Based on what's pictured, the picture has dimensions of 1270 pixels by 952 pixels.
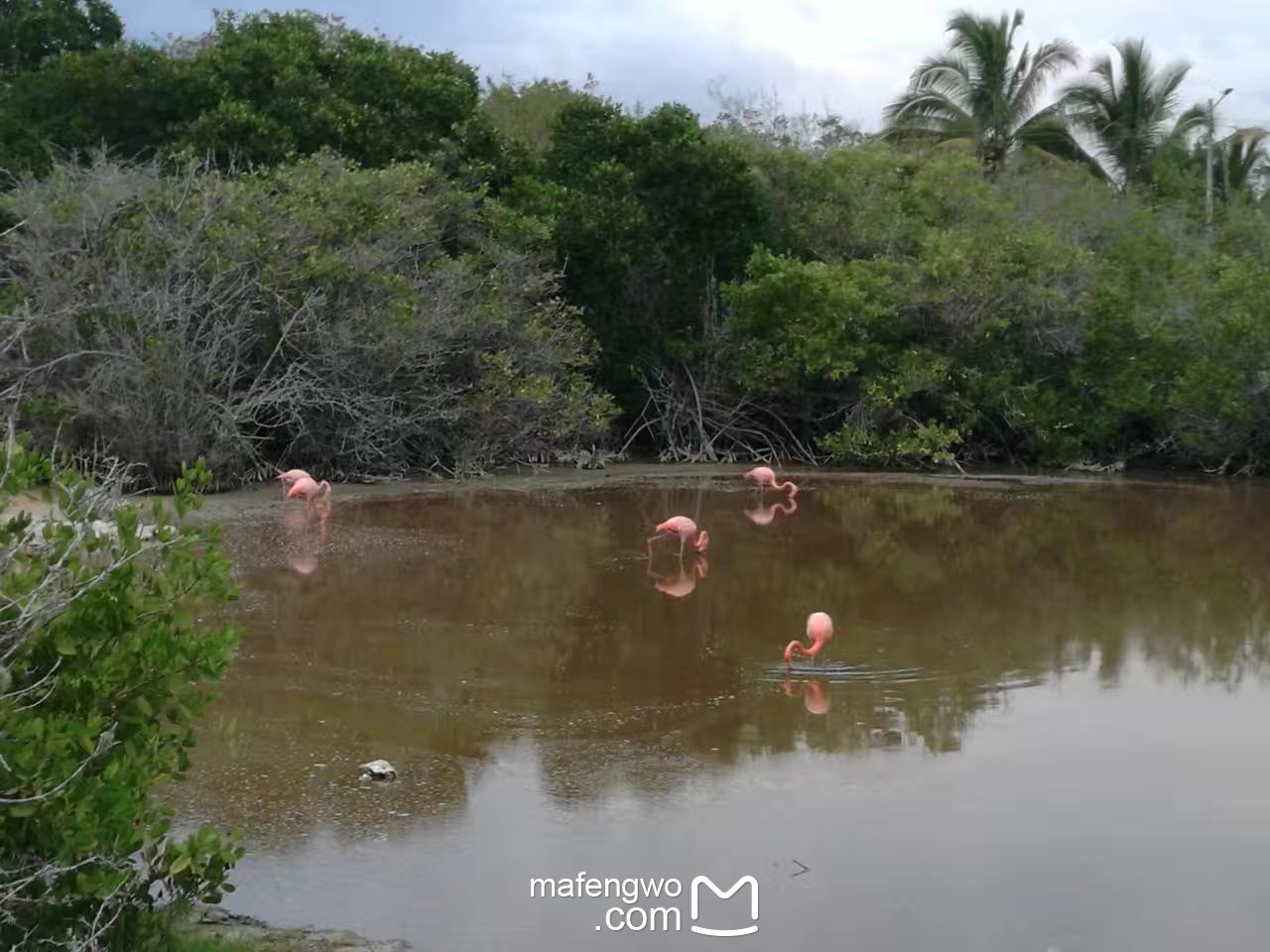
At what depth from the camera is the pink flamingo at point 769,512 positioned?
16312 mm

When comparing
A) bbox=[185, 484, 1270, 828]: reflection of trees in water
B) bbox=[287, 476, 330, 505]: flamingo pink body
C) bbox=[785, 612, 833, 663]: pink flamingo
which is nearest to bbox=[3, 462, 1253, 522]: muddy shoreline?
bbox=[287, 476, 330, 505]: flamingo pink body

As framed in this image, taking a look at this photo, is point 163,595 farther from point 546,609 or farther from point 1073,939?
point 546,609

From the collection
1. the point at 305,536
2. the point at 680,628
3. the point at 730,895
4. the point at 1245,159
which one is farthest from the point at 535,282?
the point at 1245,159

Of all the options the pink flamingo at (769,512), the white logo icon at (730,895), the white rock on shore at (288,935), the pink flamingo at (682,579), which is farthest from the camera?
the pink flamingo at (769,512)

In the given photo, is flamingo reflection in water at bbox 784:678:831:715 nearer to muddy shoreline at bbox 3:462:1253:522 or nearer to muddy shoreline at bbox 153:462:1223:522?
muddy shoreline at bbox 3:462:1253:522

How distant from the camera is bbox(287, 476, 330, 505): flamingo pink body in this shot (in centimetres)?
1519

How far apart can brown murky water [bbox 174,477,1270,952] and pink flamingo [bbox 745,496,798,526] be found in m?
1.50

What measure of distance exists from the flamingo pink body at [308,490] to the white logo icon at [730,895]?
9.75m

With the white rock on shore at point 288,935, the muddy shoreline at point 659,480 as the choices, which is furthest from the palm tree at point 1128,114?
the white rock on shore at point 288,935

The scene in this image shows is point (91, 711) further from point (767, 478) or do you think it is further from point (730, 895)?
point (767, 478)

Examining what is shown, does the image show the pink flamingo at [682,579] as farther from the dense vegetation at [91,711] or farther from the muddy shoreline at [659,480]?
the dense vegetation at [91,711]

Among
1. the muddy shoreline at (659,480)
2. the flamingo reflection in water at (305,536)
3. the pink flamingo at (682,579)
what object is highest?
the flamingo reflection in water at (305,536)

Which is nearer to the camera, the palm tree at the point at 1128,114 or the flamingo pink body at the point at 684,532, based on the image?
the flamingo pink body at the point at 684,532

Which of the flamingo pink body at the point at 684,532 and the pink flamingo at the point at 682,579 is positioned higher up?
the flamingo pink body at the point at 684,532
